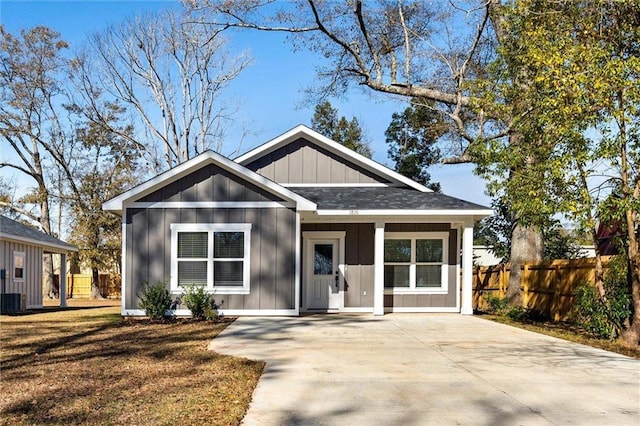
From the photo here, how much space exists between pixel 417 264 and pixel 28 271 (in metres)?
13.4

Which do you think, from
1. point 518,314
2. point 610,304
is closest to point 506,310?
point 518,314

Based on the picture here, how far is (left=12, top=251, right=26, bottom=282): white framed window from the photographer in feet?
56.2

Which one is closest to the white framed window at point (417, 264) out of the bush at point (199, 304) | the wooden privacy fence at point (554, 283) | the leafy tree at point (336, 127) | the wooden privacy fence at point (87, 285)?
the wooden privacy fence at point (554, 283)

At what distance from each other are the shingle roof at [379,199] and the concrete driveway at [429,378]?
3.61m

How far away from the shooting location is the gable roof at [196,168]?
12.7m

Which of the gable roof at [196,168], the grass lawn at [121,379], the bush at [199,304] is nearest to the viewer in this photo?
the grass lawn at [121,379]

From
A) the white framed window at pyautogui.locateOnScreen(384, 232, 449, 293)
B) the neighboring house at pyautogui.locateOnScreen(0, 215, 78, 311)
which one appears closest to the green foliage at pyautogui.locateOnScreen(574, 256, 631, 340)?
the white framed window at pyautogui.locateOnScreen(384, 232, 449, 293)

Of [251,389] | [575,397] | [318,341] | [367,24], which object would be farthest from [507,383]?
[367,24]

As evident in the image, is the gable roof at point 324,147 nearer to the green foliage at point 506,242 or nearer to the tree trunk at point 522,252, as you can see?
the tree trunk at point 522,252

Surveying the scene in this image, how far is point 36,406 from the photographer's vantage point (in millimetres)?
5246

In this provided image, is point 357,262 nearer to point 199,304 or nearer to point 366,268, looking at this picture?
point 366,268

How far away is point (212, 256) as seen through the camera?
1296cm

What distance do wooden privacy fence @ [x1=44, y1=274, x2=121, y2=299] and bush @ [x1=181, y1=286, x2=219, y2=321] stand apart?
68.5ft

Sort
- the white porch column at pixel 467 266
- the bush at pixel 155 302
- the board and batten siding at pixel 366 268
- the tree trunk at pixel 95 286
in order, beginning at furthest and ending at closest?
the tree trunk at pixel 95 286, the board and batten siding at pixel 366 268, the white porch column at pixel 467 266, the bush at pixel 155 302
